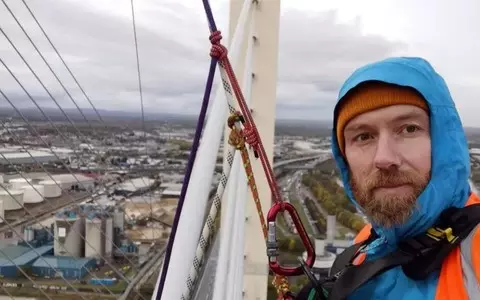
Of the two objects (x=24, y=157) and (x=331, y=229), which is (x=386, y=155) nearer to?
(x=24, y=157)

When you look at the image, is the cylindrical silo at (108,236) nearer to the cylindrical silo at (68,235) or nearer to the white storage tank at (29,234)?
the cylindrical silo at (68,235)

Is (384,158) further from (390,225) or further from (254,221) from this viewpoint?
(254,221)

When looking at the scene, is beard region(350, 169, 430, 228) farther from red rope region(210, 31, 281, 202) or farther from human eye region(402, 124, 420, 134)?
red rope region(210, 31, 281, 202)

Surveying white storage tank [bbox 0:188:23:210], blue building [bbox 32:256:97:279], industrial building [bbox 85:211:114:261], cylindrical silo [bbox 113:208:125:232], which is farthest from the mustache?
cylindrical silo [bbox 113:208:125:232]

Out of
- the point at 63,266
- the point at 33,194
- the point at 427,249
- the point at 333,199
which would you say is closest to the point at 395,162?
the point at 427,249

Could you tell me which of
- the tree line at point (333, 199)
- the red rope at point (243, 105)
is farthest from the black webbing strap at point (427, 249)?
the tree line at point (333, 199)

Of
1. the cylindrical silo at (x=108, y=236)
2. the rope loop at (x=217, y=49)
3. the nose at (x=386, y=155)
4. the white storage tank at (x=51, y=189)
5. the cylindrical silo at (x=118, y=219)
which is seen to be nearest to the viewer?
the nose at (x=386, y=155)

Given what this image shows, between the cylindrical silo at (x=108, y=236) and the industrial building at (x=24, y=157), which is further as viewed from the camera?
the cylindrical silo at (x=108, y=236)
